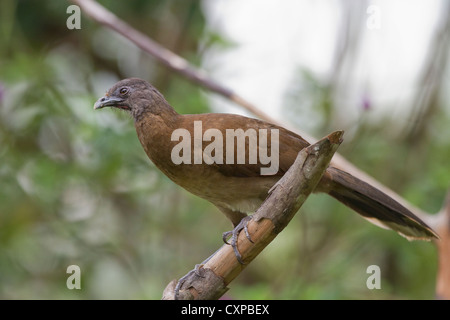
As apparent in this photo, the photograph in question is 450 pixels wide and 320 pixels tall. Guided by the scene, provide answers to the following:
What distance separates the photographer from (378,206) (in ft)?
9.41

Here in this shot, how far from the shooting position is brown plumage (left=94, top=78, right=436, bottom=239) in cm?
264

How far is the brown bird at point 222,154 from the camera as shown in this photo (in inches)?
104

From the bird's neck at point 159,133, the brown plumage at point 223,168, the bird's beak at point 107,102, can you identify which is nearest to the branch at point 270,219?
the brown plumage at point 223,168

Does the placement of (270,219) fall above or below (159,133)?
below

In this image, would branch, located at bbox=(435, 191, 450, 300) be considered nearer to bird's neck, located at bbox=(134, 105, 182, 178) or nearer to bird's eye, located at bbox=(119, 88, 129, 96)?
bird's neck, located at bbox=(134, 105, 182, 178)

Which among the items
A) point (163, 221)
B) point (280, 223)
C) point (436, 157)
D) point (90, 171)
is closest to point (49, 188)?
point (90, 171)

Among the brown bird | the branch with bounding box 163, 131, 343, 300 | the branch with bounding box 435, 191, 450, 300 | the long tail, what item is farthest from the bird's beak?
the branch with bounding box 435, 191, 450, 300

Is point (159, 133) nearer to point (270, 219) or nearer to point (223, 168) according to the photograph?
point (223, 168)

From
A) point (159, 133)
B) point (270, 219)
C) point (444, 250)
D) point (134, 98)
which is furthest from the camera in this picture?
point (444, 250)

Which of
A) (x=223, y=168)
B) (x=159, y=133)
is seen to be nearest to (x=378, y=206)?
(x=223, y=168)

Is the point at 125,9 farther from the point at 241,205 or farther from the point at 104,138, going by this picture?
the point at 241,205

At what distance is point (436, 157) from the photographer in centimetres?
471

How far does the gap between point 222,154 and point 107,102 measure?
1.95ft

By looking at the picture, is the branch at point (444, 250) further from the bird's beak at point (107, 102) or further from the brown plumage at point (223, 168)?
the bird's beak at point (107, 102)
